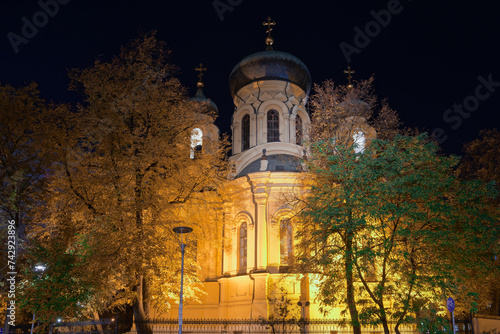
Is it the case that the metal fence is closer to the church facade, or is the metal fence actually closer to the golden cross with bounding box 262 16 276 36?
the church facade

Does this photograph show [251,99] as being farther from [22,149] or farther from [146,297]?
[146,297]

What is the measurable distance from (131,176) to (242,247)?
10.8 m

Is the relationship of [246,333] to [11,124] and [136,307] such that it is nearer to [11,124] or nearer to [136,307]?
[136,307]

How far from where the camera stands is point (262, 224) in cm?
2475

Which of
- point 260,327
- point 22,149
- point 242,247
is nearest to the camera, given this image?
point 22,149

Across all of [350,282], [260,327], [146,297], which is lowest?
[260,327]

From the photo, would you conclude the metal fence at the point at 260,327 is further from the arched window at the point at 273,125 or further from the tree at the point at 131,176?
the arched window at the point at 273,125

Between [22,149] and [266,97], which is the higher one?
[266,97]

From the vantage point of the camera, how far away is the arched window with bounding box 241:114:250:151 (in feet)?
99.2

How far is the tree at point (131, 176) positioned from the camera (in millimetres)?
15688

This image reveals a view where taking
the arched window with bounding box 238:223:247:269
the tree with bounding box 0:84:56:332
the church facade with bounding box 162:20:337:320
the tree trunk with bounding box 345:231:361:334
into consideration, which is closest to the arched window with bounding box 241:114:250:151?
the church facade with bounding box 162:20:337:320

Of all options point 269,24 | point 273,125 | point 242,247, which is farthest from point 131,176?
point 269,24

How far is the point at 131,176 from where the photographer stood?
653 inches

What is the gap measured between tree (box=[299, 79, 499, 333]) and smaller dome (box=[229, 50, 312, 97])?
1491 cm
